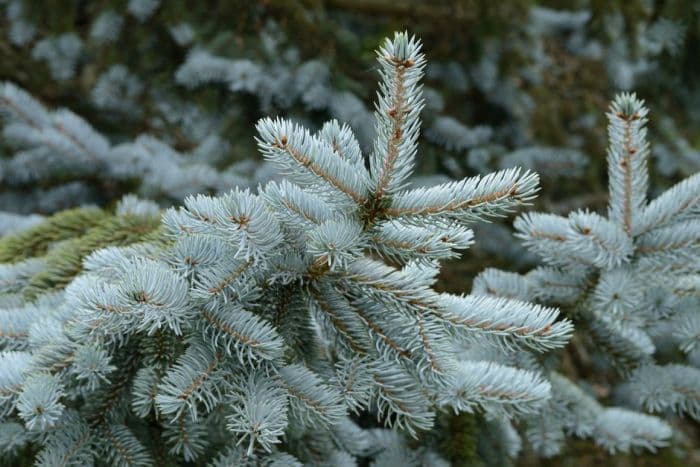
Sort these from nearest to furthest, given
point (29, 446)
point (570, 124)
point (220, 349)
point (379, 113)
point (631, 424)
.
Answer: point (379, 113) < point (220, 349) < point (29, 446) < point (631, 424) < point (570, 124)

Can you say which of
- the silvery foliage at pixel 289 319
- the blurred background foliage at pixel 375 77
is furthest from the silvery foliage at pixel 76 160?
the silvery foliage at pixel 289 319

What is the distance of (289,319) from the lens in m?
1.09

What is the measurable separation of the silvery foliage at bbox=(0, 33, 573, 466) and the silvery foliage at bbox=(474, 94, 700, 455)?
0.32 meters

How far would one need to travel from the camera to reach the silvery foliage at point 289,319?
932 millimetres

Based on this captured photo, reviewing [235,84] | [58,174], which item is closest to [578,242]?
[235,84]

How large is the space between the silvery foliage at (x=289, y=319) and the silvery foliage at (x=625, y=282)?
316 millimetres

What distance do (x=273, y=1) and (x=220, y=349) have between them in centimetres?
191

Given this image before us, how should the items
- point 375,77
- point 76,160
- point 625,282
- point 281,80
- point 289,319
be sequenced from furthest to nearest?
point 375,77 < point 281,80 < point 76,160 < point 625,282 < point 289,319

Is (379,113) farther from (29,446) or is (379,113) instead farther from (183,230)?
(29,446)

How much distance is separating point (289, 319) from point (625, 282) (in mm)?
617

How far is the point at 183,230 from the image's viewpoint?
104 centimetres

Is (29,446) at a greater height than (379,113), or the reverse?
(379,113)

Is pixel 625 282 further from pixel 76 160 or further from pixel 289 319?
pixel 76 160

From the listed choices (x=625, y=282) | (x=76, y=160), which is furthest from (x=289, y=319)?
(x=76, y=160)
